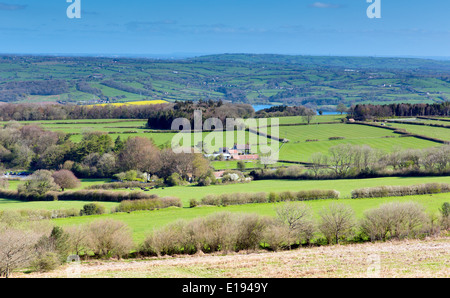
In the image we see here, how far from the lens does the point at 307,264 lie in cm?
2102

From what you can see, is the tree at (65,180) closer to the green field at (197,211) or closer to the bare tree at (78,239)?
the green field at (197,211)

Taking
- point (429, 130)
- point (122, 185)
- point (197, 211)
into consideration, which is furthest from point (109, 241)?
point (429, 130)

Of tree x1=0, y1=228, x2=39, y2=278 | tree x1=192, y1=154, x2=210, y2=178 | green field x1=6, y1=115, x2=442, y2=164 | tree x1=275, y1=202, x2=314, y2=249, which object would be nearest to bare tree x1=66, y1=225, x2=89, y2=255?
tree x1=0, y1=228, x2=39, y2=278

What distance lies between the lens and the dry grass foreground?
732 inches

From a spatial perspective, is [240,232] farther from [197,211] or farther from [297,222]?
[197,211]

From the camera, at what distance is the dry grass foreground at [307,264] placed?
18.6 metres

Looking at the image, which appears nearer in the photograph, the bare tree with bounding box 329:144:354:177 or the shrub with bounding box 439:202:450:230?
the shrub with bounding box 439:202:450:230

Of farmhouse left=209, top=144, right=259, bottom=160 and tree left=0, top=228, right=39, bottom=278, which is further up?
tree left=0, top=228, right=39, bottom=278

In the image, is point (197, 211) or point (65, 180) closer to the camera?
point (197, 211)

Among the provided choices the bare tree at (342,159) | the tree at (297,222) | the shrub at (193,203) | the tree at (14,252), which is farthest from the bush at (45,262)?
the bare tree at (342,159)

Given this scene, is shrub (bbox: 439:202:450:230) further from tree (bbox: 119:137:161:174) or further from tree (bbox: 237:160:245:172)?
tree (bbox: 119:137:161:174)

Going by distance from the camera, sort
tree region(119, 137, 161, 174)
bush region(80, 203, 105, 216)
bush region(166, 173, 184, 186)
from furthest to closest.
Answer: tree region(119, 137, 161, 174), bush region(166, 173, 184, 186), bush region(80, 203, 105, 216)
